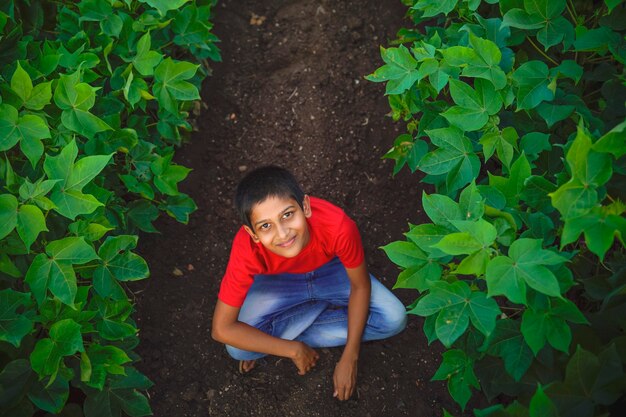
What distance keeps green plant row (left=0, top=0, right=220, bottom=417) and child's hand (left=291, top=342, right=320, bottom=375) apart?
0.60 metres

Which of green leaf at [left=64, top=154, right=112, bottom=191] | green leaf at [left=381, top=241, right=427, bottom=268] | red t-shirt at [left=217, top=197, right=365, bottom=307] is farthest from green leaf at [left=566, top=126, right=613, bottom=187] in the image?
green leaf at [left=64, top=154, right=112, bottom=191]

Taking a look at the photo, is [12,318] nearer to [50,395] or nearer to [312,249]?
[50,395]

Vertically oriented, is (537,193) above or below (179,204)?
above

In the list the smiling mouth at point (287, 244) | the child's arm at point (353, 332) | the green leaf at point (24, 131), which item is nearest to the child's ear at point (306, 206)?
the smiling mouth at point (287, 244)

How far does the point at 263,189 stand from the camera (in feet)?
7.09

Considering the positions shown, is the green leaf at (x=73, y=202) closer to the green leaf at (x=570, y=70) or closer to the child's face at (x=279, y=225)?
the child's face at (x=279, y=225)

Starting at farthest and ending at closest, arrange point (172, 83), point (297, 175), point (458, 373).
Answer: point (297, 175) < point (172, 83) < point (458, 373)

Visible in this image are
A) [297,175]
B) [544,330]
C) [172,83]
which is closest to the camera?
[544,330]

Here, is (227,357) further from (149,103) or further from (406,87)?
(406,87)

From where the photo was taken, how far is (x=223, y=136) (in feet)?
10.2

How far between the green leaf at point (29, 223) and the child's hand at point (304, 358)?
3.76ft

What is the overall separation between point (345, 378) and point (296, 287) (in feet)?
1.40

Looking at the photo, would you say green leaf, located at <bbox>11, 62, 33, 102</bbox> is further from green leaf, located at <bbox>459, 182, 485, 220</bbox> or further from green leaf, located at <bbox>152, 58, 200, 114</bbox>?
green leaf, located at <bbox>459, 182, 485, 220</bbox>

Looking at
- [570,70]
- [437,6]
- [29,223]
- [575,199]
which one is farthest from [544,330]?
[29,223]
